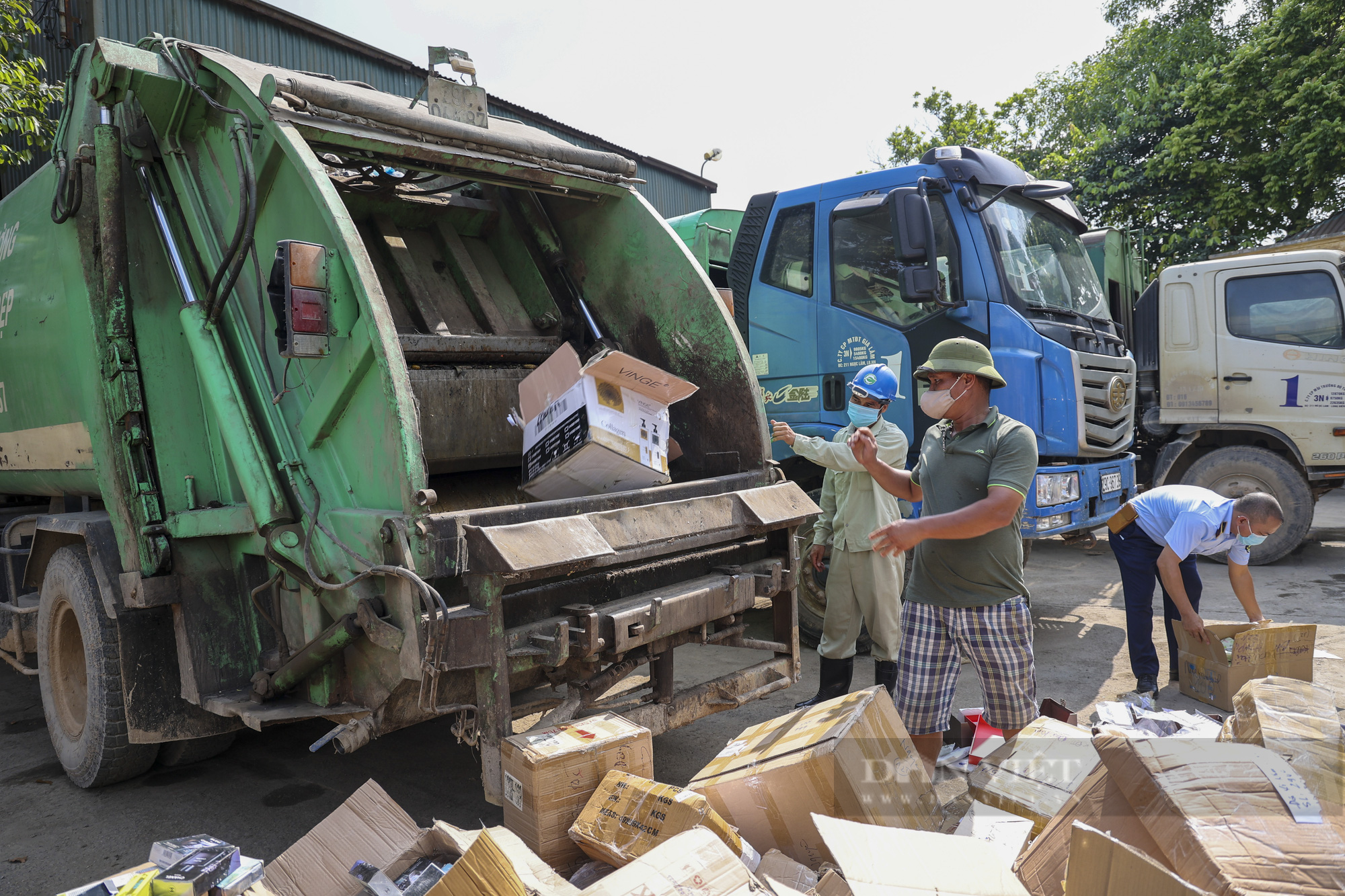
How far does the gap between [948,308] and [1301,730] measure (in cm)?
250

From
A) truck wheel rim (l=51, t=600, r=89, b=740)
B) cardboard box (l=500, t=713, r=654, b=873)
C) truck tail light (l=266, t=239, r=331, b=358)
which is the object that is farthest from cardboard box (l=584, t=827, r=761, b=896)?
truck wheel rim (l=51, t=600, r=89, b=740)

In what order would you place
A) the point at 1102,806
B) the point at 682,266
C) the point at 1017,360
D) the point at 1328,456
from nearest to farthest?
the point at 1102,806
the point at 682,266
the point at 1017,360
the point at 1328,456

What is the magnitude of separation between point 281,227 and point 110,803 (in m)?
2.06

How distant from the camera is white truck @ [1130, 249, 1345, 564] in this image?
21.2 feet

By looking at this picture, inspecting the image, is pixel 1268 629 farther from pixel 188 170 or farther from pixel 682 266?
pixel 188 170

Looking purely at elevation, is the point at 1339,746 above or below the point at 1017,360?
below

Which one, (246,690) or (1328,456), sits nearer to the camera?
(246,690)

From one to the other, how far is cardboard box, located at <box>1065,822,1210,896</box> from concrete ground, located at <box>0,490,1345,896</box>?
117 centimetres

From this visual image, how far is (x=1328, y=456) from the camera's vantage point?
21.0 ft

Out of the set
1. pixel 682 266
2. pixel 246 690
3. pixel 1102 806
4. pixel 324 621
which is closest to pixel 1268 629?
pixel 1102 806

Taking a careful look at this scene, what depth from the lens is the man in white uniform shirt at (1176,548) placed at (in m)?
3.58

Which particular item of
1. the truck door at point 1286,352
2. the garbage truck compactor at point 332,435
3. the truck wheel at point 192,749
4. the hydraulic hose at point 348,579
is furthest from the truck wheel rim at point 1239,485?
the truck wheel at point 192,749

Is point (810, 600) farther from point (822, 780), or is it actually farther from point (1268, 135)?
point (1268, 135)

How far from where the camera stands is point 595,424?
107 inches
